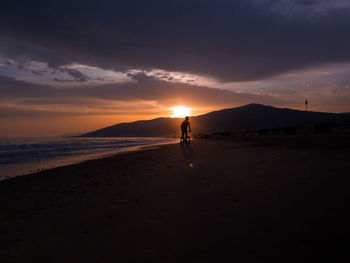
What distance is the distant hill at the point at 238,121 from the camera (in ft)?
440

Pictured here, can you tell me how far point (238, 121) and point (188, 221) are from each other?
151 metres

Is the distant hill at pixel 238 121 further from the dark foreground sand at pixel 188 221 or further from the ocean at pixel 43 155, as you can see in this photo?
the dark foreground sand at pixel 188 221

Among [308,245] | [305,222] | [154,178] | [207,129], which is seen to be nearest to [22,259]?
[308,245]

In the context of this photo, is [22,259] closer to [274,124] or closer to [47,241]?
[47,241]

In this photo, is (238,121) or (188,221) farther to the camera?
(238,121)

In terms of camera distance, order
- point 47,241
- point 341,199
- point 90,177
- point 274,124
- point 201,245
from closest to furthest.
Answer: point 201,245
point 47,241
point 341,199
point 90,177
point 274,124

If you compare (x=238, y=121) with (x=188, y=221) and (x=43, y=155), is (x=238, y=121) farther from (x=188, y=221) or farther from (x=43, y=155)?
(x=188, y=221)

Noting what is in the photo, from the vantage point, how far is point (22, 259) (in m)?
2.69

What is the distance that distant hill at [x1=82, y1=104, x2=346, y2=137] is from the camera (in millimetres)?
134125

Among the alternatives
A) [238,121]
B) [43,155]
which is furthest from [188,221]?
[238,121]

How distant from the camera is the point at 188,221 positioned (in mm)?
3500

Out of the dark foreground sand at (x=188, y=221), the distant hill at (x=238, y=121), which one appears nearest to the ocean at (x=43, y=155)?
the dark foreground sand at (x=188, y=221)

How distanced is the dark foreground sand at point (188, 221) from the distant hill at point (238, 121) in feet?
399

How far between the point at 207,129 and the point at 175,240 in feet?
457
